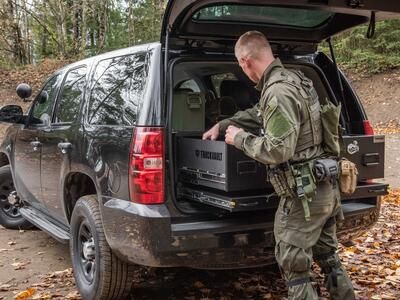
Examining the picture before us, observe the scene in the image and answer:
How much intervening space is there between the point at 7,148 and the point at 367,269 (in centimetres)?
425

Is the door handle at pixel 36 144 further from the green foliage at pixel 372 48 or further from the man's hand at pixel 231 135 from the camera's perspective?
the green foliage at pixel 372 48

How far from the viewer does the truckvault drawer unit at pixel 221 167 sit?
3139 mm

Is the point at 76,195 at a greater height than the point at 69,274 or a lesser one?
greater

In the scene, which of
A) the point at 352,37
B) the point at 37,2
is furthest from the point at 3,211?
the point at 352,37

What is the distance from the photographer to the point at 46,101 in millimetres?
5273

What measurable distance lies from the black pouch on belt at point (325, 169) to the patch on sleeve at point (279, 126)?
0.34 metres

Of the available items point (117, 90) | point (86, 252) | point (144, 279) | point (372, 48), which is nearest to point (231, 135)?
point (117, 90)

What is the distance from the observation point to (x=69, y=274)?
4.71m

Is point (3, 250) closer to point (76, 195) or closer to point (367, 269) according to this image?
point (76, 195)

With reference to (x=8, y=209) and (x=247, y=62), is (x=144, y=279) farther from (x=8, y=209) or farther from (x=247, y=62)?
(x=8, y=209)

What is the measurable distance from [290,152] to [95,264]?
5.78 feet

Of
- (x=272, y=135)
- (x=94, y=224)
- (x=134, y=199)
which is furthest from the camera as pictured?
(x=94, y=224)

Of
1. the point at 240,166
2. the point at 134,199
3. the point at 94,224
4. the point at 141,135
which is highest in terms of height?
the point at 141,135

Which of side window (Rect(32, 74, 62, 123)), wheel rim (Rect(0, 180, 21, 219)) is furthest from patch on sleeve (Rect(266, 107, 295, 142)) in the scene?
wheel rim (Rect(0, 180, 21, 219))
